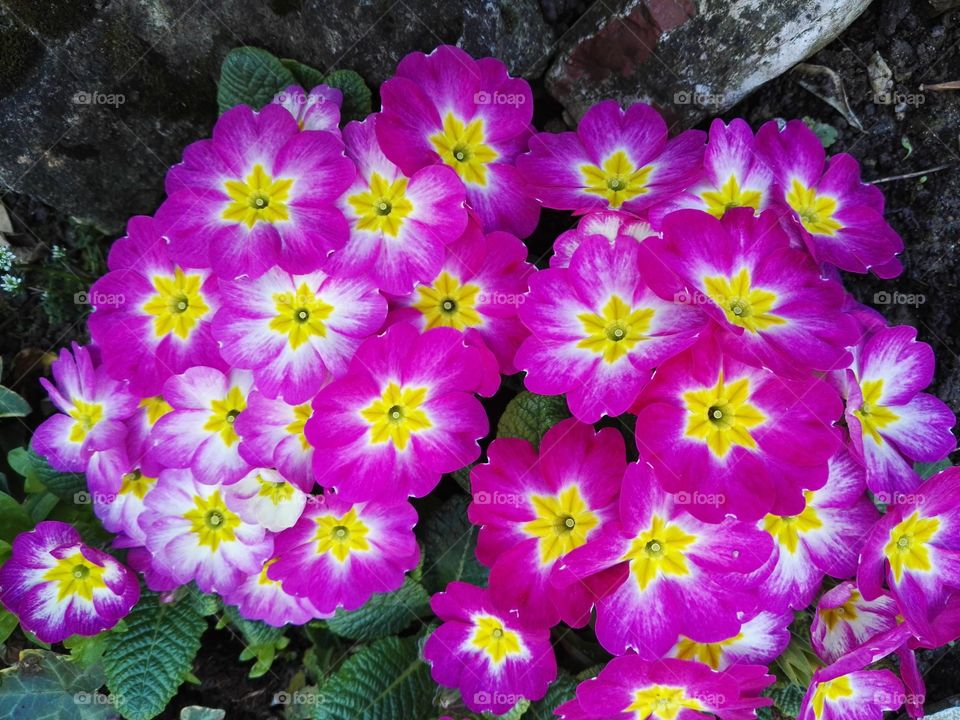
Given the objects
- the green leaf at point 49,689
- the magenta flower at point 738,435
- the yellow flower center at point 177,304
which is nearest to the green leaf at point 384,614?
the green leaf at point 49,689

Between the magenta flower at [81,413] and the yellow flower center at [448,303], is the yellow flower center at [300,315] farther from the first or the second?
the magenta flower at [81,413]

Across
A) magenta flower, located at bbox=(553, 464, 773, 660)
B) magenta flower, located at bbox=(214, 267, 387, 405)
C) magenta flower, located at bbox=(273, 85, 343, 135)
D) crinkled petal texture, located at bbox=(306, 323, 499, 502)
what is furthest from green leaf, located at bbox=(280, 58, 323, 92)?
magenta flower, located at bbox=(553, 464, 773, 660)

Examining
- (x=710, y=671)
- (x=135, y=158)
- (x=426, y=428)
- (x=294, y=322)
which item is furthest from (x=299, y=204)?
(x=710, y=671)

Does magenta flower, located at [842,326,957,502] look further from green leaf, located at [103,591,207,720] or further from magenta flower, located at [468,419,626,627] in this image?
green leaf, located at [103,591,207,720]

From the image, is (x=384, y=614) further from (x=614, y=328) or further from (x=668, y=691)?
(x=614, y=328)

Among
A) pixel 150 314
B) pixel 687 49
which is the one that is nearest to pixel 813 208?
pixel 687 49

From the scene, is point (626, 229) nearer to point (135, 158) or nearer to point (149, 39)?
point (149, 39)
